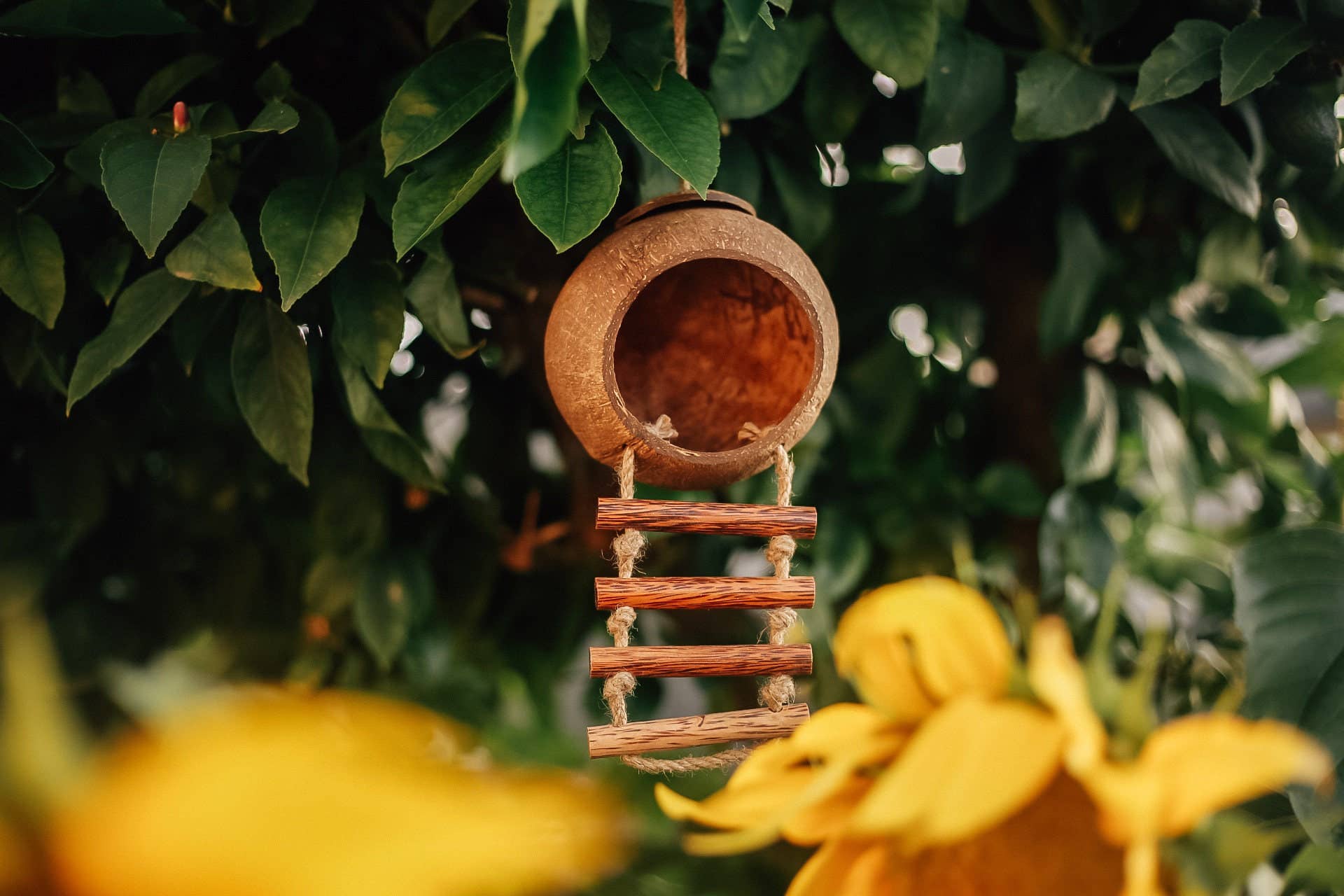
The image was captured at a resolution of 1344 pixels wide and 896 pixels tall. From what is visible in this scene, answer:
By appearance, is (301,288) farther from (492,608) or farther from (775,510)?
(492,608)

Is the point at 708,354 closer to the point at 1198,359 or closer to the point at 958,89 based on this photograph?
the point at 958,89

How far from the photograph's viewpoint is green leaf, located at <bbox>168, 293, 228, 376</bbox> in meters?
0.46

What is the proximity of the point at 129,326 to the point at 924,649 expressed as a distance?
391mm

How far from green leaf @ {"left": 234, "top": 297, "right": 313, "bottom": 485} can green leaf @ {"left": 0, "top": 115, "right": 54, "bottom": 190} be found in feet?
0.33

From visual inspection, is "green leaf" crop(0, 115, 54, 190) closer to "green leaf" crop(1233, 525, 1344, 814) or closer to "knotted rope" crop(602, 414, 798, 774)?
"knotted rope" crop(602, 414, 798, 774)

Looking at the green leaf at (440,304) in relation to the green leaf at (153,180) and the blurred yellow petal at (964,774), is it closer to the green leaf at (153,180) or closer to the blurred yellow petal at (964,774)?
the green leaf at (153,180)

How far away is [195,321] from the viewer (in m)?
0.46

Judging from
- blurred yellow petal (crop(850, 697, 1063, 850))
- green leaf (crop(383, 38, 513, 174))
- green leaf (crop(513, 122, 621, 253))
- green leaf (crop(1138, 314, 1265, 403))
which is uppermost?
green leaf (crop(383, 38, 513, 174))

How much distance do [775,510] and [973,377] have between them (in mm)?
491

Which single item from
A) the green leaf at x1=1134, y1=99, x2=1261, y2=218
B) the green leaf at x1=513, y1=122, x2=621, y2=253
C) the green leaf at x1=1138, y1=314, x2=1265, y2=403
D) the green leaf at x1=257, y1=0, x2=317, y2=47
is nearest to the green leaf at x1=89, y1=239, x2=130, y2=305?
the green leaf at x1=257, y1=0, x2=317, y2=47

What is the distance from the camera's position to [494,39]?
40 centimetres

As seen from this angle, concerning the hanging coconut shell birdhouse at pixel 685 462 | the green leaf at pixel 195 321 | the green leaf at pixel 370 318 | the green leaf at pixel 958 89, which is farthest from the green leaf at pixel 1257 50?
the green leaf at pixel 195 321

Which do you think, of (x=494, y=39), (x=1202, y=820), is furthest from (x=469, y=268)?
(x=1202, y=820)

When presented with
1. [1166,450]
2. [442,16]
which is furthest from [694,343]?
[1166,450]
